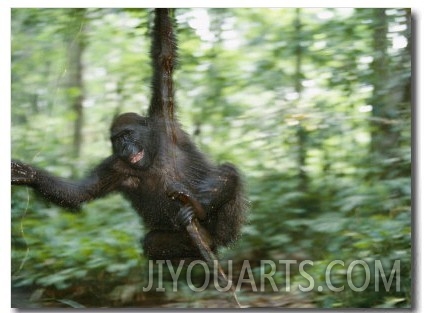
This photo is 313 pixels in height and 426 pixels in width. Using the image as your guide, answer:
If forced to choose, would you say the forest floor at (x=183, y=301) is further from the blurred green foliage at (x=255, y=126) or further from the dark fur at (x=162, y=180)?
the dark fur at (x=162, y=180)

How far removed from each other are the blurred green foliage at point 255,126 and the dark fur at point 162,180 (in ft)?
0.56

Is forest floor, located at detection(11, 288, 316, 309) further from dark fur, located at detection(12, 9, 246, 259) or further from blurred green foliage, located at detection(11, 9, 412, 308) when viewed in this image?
dark fur, located at detection(12, 9, 246, 259)

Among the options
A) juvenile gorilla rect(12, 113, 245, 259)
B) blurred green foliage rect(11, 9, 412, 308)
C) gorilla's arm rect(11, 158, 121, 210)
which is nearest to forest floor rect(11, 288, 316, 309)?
blurred green foliage rect(11, 9, 412, 308)

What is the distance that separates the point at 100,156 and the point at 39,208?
56 cm

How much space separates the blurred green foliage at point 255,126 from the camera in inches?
162

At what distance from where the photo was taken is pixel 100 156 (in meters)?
4.12

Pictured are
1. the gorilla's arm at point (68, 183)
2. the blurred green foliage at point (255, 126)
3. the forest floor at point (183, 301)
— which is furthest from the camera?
the blurred green foliage at point (255, 126)

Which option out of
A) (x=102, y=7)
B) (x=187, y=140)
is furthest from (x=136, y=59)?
(x=187, y=140)

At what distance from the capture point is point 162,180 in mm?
3998

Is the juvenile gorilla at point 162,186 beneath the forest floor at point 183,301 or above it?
above

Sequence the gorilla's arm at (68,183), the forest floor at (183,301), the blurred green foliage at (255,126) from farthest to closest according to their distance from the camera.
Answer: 1. the blurred green foliage at (255,126)
2. the forest floor at (183,301)
3. the gorilla's arm at (68,183)

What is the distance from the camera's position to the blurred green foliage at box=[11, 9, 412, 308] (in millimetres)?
4125

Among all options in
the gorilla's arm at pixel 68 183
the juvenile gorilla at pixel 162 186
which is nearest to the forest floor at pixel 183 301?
the juvenile gorilla at pixel 162 186

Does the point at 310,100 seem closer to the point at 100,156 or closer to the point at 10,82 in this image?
the point at 100,156
